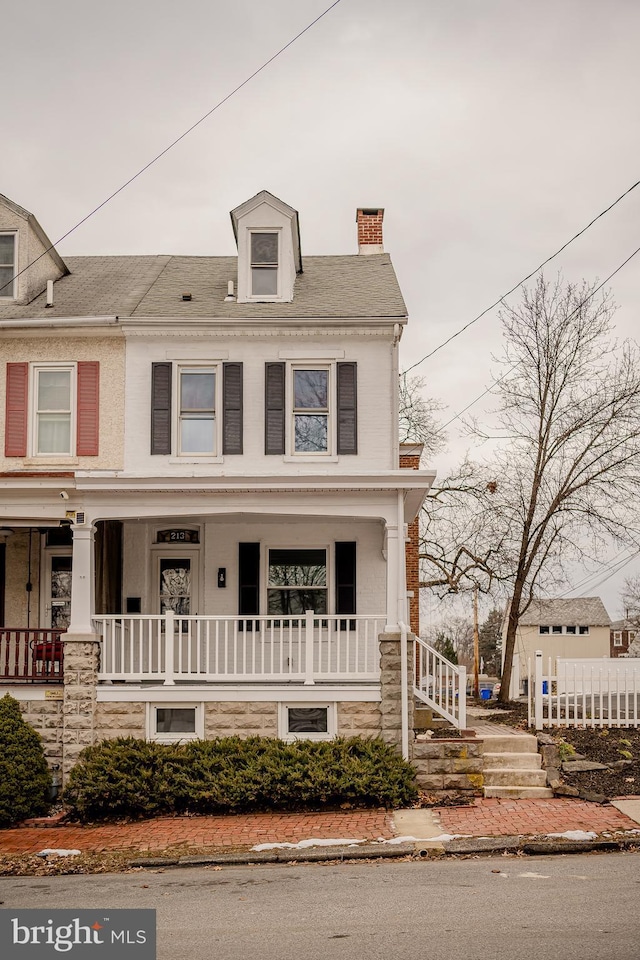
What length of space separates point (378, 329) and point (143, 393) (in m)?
4.09

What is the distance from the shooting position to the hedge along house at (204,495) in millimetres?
15523

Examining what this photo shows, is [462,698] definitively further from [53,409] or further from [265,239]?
[265,239]

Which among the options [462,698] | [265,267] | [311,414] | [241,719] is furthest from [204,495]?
[462,698]

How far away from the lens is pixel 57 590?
711 inches

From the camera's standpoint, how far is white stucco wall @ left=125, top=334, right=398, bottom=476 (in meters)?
17.1

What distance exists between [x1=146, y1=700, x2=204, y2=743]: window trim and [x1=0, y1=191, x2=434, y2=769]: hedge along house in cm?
3

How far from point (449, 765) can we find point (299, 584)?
4261 mm

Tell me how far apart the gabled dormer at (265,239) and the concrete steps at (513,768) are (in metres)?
8.35

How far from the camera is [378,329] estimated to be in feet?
56.2

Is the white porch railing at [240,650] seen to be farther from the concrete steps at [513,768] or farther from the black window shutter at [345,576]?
the concrete steps at [513,768]

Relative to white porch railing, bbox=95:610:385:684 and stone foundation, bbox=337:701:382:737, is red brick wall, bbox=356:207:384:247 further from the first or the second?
stone foundation, bbox=337:701:382:737

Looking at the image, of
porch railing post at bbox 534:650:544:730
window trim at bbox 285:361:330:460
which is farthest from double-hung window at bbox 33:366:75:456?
porch railing post at bbox 534:650:544:730

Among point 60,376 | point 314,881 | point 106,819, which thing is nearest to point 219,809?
point 106,819

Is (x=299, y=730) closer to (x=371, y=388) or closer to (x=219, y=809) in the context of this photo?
(x=219, y=809)
